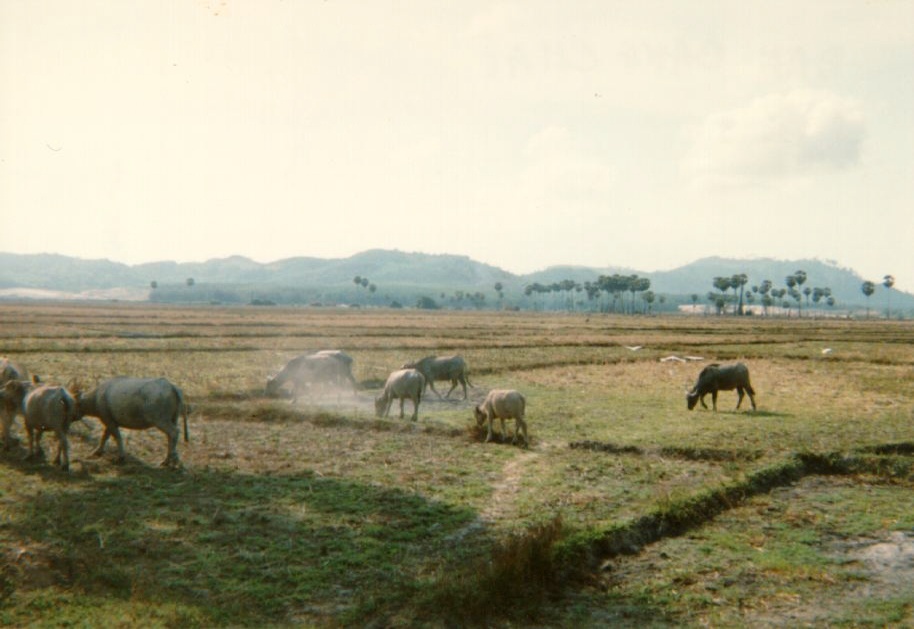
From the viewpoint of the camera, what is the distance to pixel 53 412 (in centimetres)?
1558

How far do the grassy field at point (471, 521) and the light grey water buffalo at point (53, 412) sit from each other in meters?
0.61

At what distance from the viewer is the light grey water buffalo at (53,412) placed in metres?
15.6

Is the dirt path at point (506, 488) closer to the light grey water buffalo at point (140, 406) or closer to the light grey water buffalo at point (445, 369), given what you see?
the light grey water buffalo at point (140, 406)

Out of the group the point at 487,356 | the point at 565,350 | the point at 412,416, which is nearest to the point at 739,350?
the point at 565,350

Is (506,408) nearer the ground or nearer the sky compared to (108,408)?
nearer the ground

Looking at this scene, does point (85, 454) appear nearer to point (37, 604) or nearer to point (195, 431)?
point (195, 431)

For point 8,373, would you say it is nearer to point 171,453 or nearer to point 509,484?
point 171,453

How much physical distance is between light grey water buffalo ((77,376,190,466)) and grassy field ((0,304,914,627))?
85 cm

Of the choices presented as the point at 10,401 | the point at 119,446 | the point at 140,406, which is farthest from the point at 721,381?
the point at 10,401

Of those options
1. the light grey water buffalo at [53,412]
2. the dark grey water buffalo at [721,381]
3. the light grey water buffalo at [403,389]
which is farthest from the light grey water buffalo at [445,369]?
the light grey water buffalo at [53,412]

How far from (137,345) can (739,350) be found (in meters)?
45.6

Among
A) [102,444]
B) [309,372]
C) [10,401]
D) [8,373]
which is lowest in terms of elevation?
[102,444]

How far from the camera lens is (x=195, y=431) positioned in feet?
66.9

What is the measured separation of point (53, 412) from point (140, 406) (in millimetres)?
1934
